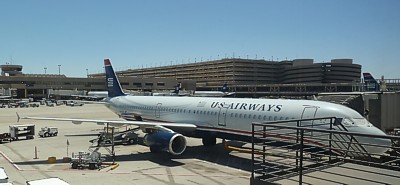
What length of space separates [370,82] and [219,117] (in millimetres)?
39991

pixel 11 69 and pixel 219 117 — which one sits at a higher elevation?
pixel 11 69

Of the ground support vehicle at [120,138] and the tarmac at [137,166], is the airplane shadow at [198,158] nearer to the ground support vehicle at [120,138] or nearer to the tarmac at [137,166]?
the tarmac at [137,166]

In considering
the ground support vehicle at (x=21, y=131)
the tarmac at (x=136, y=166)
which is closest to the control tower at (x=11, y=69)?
the ground support vehicle at (x=21, y=131)

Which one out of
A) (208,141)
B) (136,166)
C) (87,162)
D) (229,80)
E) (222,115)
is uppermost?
(229,80)

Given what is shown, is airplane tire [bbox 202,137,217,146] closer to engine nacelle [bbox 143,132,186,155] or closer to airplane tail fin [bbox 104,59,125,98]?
engine nacelle [bbox 143,132,186,155]

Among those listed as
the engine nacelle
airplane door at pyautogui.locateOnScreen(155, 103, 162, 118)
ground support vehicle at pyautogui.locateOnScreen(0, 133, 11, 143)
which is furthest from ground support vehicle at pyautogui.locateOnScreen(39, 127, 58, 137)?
the engine nacelle

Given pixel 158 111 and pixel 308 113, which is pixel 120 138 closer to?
pixel 158 111

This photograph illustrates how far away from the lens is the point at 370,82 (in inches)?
2173

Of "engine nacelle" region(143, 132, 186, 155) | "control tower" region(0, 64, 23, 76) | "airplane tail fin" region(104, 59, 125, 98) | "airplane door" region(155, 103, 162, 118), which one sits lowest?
"engine nacelle" region(143, 132, 186, 155)

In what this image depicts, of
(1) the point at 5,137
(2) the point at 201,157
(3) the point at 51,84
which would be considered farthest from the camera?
(3) the point at 51,84

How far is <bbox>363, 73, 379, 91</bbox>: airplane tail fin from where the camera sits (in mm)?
51681

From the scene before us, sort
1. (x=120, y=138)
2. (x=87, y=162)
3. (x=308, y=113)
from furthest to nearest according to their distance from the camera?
(x=120, y=138)
(x=87, y=162)
(x=308, y=113)

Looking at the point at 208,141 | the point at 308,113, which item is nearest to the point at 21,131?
the point at 208,141

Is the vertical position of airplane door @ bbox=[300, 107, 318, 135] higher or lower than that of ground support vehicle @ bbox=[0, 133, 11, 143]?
higher
